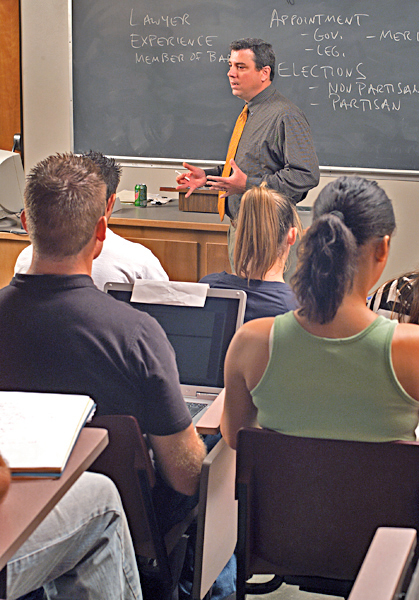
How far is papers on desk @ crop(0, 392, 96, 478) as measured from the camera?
2.16 ft

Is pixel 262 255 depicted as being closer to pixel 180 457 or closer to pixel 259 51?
pixel 180 457

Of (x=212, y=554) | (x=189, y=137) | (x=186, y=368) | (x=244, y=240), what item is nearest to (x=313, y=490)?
(x=212, y=554)

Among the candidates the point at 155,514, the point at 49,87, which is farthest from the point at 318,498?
the point at 49,87

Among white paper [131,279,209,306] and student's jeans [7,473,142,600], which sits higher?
white paper [131,279,209,306]

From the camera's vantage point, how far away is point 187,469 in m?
1.28

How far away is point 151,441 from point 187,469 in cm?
9

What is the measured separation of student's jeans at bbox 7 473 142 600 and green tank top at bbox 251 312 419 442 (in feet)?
1.25

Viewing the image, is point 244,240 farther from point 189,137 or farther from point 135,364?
point 189,137

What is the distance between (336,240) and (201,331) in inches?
21.4

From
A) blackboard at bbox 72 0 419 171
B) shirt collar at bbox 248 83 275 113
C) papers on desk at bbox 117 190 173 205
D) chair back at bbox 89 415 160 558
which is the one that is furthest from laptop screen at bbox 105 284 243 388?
blackboard at bbox 72 0 419 171

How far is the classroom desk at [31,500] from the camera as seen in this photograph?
1.85 ft

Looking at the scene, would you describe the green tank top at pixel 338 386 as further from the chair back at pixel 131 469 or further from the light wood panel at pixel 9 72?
the light wood panel at pixel 9 72

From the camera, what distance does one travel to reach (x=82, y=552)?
0.96 meters

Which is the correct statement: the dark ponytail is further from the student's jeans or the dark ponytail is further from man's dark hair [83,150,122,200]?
man's dark hair [83,150,122,200]
